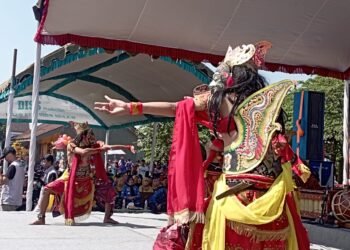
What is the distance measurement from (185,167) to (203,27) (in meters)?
5.03

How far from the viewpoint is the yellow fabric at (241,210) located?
2574mm

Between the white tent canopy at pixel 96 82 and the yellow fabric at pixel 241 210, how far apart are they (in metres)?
7.46

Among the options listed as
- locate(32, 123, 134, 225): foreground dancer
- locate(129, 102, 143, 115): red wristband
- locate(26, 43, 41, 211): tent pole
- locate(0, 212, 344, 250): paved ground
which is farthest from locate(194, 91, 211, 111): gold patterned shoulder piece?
locate(26, 43, 41, 211): tent pole

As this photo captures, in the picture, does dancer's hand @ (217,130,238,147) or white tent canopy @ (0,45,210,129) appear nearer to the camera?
dancer's hand @ (217,130,238,147)

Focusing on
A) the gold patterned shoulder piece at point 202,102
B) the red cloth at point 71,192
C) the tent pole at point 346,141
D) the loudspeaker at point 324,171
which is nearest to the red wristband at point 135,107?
the gold patterned shoulder piece at point 202,102

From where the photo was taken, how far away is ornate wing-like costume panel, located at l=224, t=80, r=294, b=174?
2729 millimetres

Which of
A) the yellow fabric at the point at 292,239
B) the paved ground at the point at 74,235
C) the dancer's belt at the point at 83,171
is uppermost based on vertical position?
the dancer's belt at the point at 83,171

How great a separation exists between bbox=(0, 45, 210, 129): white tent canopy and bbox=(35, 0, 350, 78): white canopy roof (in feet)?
8.39

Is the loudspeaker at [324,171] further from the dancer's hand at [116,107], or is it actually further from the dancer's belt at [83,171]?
the dancer's hand at [116,107]

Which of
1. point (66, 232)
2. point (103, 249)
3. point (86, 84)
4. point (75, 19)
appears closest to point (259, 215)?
point (103, 249)

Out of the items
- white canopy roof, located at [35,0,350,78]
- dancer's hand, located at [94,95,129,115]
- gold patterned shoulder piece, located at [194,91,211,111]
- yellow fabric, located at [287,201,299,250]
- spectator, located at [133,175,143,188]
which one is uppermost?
white canopy roof, located at [35,0,350,78]

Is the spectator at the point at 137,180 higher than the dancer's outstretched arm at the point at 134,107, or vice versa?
the dancer's outstretched arm at the point at 134,107

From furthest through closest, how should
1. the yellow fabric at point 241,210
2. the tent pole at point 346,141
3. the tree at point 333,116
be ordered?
the tree at point 333,116, the tent pole at point 346,141, the yellow fabric at point 241,210

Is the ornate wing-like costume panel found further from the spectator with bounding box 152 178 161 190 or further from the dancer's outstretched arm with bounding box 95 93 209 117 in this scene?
the spectator with bounding box 152 178 161 190
